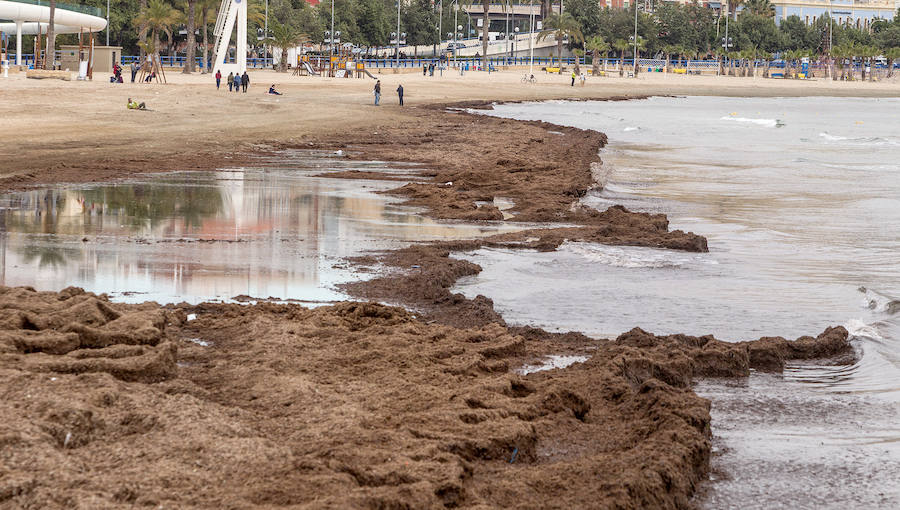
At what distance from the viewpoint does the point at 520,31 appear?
16662cm

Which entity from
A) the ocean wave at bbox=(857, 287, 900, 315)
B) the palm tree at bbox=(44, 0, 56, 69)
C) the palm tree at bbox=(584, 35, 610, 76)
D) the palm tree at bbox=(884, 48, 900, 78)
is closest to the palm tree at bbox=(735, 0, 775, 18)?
the palm tree at bbox=(884, 48, 900, 78)

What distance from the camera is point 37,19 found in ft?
201

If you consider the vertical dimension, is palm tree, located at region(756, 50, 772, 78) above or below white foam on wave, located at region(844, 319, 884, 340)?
above

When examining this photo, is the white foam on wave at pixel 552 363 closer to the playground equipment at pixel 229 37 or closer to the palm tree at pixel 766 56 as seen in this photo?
the playground equipment at pixel 229 37

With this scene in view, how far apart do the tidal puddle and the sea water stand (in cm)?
205

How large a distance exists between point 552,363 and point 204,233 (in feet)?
23.7

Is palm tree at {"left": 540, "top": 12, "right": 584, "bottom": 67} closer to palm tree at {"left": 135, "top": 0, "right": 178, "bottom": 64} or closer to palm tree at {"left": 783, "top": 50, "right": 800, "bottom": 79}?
palm tree at {"left": 783, "top": 50, "right": 800, "bottom": 79}

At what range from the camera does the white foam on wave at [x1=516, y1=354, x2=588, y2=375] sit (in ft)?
28.8

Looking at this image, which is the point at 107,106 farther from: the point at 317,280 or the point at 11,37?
the point at 11,37

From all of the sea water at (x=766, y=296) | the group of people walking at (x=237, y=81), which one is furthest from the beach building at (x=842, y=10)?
the sea water at (x=766, y=296)

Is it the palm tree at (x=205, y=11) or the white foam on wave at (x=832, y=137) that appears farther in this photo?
the palm tree at (x=205, y=11)

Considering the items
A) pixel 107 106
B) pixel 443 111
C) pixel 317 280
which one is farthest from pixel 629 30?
pixel 317 280

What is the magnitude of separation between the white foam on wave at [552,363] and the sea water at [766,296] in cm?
112

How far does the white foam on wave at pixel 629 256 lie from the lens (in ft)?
46.3
